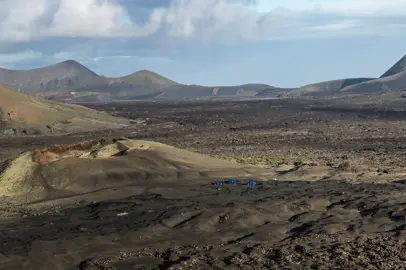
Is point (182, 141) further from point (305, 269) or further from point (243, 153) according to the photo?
point (305, 269)

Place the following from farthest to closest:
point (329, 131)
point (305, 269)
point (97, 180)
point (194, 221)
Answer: point (329, 131)
point (97, 180)
point (194, 221)
point (305, 269)

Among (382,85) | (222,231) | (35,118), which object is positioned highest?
(35,118)

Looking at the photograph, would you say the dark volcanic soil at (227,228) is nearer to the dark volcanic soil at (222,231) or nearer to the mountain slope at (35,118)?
the dark volcanic soil at (222,231)

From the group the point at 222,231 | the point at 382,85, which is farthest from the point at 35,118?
the point at 382,85

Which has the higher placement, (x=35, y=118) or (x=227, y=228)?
(x=35, y=118)

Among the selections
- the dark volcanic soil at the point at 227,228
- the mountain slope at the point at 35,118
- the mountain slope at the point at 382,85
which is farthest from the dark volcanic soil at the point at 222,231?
the mountain slope at the point at 382,85

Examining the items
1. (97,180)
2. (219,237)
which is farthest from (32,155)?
(219,237)

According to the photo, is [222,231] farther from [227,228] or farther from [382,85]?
[382,85]

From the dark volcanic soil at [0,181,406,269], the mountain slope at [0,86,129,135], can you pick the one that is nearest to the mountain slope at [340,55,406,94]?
the mountain slope at [0,86,129,135]
